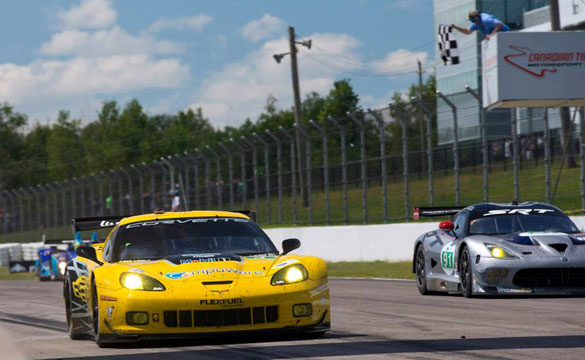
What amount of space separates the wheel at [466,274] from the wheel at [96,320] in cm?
564

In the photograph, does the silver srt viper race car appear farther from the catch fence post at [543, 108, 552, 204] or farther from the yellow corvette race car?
the catch fence post at [543, 108, 552, 204]

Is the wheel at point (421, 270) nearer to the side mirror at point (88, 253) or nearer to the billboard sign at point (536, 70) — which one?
the side mirror at point (88, 253)

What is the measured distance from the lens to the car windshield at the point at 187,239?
945 centimetres

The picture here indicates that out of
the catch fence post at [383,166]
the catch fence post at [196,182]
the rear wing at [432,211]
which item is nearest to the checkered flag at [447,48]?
the catch fence post at [196,182]

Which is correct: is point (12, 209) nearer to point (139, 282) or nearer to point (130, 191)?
point (130, 191)

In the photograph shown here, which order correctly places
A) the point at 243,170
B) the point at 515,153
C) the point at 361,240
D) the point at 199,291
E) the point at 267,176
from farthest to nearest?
the point at 243,170
the point at 267,176
the point at 361,240
the point at 515,153
the point at 199,291

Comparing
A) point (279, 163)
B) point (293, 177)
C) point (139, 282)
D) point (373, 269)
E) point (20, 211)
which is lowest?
point (373, 269)

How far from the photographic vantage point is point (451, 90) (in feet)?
218

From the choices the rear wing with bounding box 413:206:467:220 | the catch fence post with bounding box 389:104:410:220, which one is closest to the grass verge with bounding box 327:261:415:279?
the catch fence post with bounding box 389:104:410:220

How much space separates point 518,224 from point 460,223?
2.47ft

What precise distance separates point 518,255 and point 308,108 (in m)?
115

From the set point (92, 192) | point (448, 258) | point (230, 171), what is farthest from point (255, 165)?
point (448, 258)

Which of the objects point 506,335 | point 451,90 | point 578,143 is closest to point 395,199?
point 578,143

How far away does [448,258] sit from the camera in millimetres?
14242
